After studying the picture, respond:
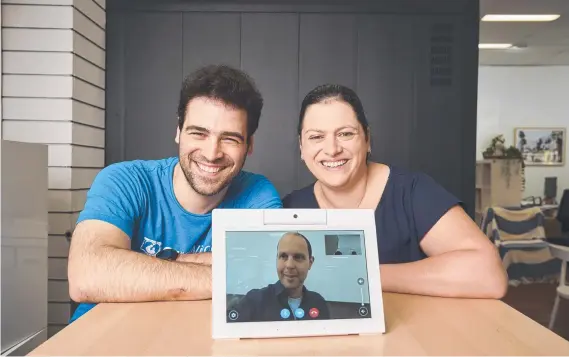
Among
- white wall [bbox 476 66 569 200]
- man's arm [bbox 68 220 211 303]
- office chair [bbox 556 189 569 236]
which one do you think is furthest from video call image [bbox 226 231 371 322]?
white wall [bbox 476 66 569 200]

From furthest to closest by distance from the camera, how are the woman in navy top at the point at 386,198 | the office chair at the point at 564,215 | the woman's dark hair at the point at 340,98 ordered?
1. the office chair at the point at 564,215
2. the woman's dark hair at the point at 340,98
3. the woman in navy top at the point at 386,198

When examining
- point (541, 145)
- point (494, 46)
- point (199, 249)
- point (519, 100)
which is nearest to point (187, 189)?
point (199, 249)

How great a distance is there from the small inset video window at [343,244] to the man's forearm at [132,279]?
1.12ft

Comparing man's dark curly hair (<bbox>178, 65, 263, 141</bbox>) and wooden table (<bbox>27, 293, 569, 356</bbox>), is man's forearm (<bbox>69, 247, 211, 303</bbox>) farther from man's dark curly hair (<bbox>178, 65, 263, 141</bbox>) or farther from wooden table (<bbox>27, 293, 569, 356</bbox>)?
man's dark curly hair (<bbox>178, 65, 263, 141</bbox>)

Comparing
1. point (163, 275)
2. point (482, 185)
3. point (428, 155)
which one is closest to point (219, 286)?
point (163, 275)

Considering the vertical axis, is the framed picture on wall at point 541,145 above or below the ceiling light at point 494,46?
below

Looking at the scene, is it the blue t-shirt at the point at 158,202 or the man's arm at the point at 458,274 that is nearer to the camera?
the man's arm at the point at 458,274

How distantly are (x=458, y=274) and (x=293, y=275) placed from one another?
21.1 inches

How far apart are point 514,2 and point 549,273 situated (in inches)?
102

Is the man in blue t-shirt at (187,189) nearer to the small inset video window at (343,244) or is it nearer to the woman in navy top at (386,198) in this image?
the woman in navy top at (386,198)

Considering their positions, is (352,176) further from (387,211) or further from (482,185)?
(482,185)

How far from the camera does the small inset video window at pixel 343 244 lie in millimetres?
1025

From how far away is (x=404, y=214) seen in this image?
1.73 meters

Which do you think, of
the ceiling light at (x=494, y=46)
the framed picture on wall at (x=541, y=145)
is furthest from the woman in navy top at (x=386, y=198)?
the framed picture on wall at (x=541, y=145)
